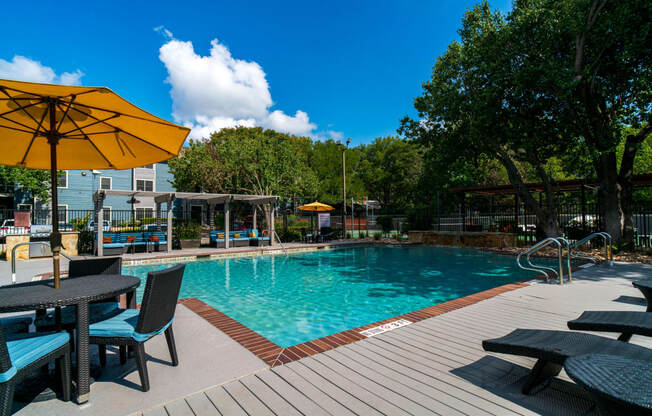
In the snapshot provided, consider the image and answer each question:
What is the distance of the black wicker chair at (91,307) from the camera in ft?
8.52

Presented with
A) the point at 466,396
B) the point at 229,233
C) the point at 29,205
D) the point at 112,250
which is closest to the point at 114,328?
the point at 466,396

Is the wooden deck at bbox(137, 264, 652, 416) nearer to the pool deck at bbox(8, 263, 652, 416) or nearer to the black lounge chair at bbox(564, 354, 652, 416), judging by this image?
the pool deck at bbox(8, 263, 652, 416)

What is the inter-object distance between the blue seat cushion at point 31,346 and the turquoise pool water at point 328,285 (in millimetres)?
2819

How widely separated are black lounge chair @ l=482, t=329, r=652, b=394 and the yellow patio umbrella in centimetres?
344

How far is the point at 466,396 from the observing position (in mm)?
2125

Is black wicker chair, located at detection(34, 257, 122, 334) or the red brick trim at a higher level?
black wicker chair, located at detection(34, 257, 122, 334)

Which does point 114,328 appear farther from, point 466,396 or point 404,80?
point 404,80

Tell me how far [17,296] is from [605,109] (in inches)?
612

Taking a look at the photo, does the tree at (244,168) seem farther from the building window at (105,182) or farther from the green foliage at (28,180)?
the green foliage at (28,180)

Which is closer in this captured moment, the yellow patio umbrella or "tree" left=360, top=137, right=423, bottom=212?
the yellow patio umbrella

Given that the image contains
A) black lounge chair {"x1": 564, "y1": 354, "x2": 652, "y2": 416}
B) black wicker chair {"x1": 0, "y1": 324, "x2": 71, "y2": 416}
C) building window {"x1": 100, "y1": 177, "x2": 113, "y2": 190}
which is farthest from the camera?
building window {"x1": 100, "y1": 177, "x2": 113, "y2": 190}

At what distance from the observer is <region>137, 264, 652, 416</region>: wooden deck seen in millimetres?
2020

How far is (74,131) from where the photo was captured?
3102 mm

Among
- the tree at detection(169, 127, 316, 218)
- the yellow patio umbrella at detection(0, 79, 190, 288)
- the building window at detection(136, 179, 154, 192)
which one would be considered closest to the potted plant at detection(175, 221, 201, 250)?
the tree at detection(169, 127, 316, 218)
